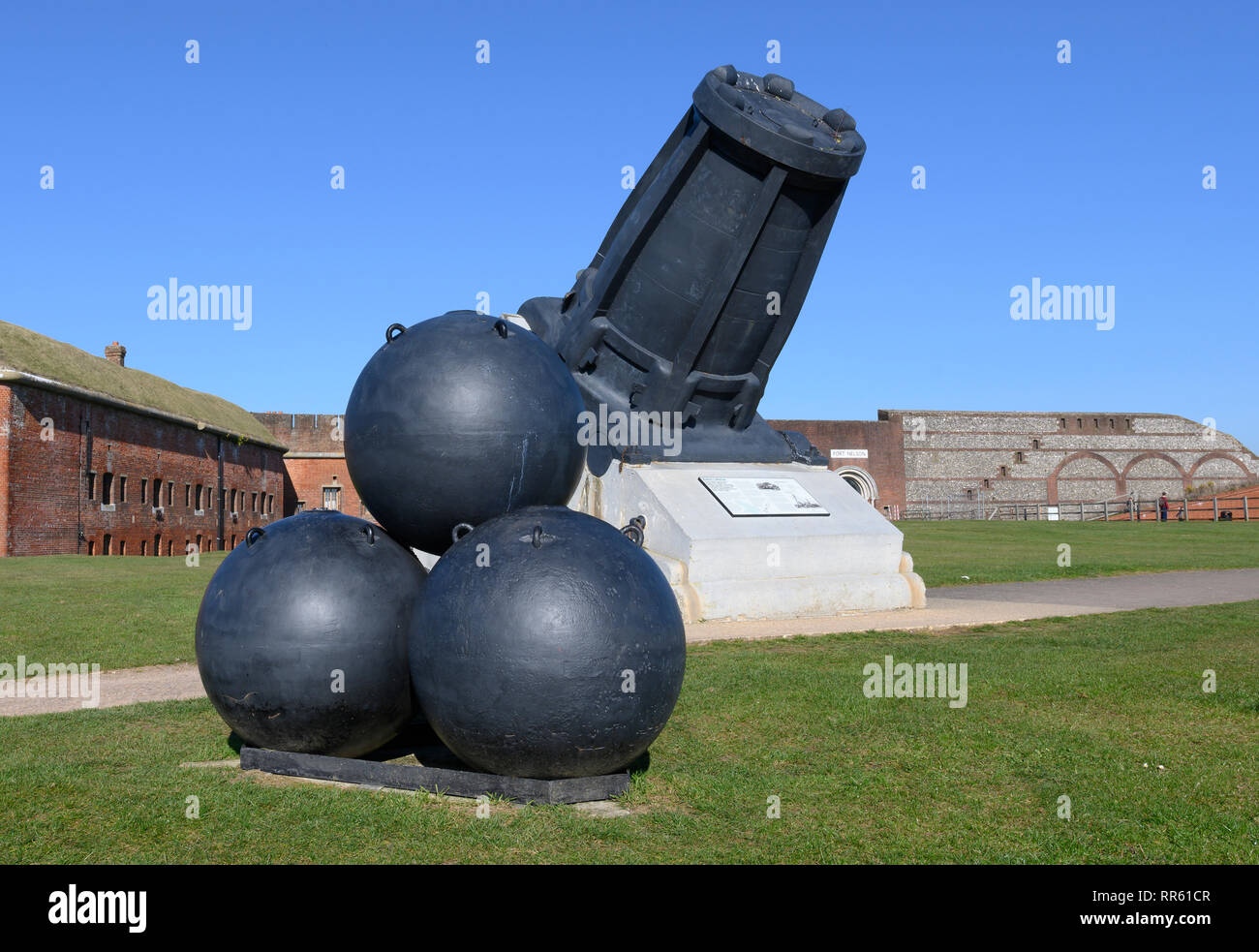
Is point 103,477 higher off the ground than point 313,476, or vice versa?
point 313,476

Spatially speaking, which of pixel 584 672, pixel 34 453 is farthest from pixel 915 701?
pixel 34 453

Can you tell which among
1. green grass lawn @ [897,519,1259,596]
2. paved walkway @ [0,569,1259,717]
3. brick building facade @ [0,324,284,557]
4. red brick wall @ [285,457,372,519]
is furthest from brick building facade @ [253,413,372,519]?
paved walkway @ [0,569,1259,717]

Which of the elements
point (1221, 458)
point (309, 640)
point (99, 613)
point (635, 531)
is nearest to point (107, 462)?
point (99, 613)

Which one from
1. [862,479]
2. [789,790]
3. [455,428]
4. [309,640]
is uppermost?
[862,479]

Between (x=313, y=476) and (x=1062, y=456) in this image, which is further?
(x=1062, y=456)

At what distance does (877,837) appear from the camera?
3.97m

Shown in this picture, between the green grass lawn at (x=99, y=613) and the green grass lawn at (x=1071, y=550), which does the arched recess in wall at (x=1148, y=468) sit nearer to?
the green grass lawn at (x=1071, y=550)

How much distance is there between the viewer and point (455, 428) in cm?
A: 513

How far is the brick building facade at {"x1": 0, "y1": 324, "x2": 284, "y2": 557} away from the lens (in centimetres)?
2470

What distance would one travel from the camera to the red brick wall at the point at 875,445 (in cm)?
4897

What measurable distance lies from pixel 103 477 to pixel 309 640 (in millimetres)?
27090

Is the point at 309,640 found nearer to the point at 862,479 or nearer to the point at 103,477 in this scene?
the point at 103,477

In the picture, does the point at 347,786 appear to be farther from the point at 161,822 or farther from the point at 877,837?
the point at 877,837
